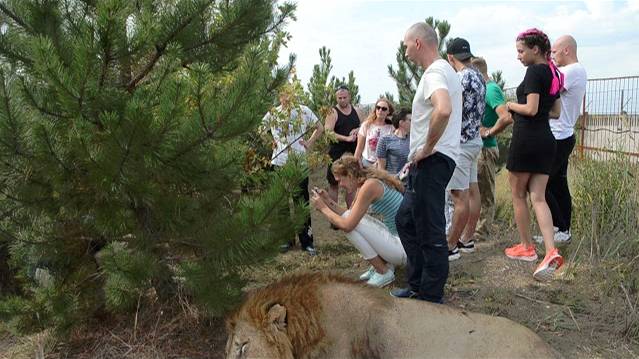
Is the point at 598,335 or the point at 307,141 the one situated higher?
the point at 307,141

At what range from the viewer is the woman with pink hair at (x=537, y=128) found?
4.95m

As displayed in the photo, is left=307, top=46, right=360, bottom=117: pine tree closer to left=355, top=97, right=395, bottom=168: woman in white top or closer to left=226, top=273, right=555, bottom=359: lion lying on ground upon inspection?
left=355, top=97, right=395, bottom=168: woman in white top

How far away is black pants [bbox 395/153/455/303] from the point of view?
4109mm

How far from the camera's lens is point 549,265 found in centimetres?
495

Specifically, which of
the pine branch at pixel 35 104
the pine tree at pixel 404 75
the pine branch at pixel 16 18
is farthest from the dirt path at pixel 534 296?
the pine tree at pixel 404 75

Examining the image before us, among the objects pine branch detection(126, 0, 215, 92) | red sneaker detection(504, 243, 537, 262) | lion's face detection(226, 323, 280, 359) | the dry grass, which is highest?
pine branch detection(126, 0, 215, 92)

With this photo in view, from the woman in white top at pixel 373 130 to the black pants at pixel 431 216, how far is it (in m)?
3.05

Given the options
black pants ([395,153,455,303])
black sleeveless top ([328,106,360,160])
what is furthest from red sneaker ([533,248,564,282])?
black sleeveless top ([328,106,360,160])

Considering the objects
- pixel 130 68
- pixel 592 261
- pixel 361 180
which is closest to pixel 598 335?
pixel 592 261

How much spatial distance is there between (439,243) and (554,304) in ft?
3.78

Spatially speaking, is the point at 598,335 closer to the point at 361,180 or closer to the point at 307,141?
the point at 361,180

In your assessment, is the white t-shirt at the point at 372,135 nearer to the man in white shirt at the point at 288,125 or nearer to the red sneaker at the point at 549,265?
the man in white shirt at the point at 288,125

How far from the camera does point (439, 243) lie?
4133mm

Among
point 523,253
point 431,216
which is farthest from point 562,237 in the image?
point 431,216
